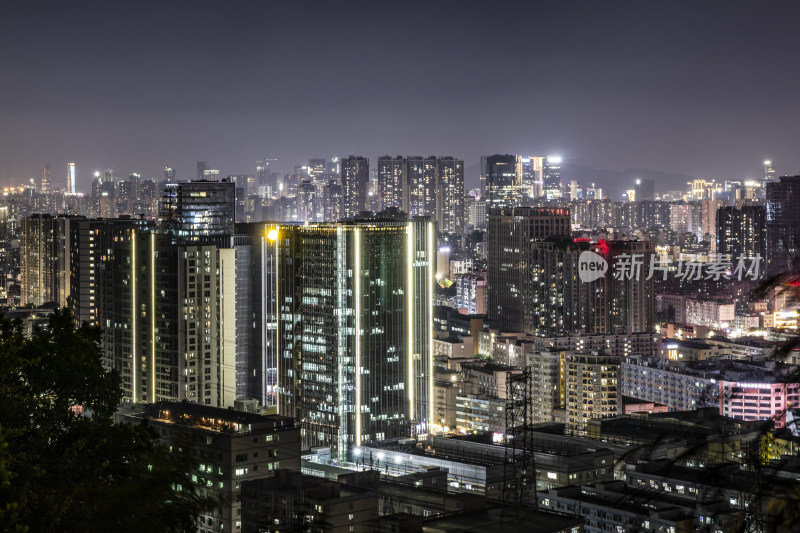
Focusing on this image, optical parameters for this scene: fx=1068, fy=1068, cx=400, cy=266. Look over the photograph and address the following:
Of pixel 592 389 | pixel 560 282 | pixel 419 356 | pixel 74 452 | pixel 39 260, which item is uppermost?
pixel 39 260

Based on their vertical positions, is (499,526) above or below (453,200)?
below

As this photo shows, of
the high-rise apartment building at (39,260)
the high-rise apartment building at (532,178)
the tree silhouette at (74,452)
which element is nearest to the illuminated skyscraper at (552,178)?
the high-rise apartment building at (532,178)

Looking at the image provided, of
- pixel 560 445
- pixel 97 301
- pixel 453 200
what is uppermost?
pixel 453 200

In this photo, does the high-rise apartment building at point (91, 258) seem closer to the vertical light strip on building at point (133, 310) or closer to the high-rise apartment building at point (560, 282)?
the vertical light strip on building at point (133, 310)

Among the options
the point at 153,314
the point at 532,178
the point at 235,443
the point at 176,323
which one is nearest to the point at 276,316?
the point at 176,323

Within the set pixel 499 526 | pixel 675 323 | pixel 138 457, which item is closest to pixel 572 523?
pixel 499 526

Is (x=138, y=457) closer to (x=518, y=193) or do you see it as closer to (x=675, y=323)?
(x=675, y=323)

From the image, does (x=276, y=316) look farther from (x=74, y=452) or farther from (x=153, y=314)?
(x=74, y=452)
